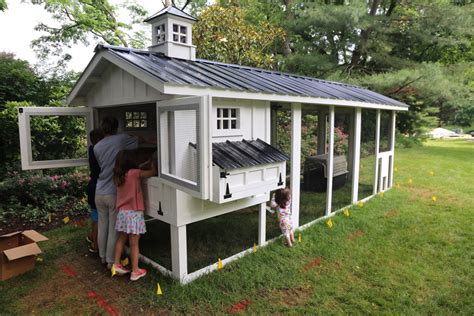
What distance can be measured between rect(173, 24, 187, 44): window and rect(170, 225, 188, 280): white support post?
2.61 meters

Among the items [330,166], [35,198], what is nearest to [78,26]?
[35,198]

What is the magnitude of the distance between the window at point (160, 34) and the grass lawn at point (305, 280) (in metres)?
3.01

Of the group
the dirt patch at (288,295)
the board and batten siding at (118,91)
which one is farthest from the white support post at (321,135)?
the board and batten siding at (118,91)

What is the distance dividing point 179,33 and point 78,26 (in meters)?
13.2

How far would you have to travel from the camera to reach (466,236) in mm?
4867

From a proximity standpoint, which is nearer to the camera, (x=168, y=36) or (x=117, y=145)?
(x=117, y=145)

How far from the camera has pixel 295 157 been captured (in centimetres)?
486

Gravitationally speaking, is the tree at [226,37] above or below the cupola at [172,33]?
above

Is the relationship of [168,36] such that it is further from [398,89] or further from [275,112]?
[398,89]

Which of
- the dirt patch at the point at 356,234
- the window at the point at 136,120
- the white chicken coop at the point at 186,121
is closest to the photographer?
the white chicken coop at the point at 186,121

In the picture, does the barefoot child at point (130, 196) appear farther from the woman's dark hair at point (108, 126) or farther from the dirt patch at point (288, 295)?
the dirt patch at point (288, 295)

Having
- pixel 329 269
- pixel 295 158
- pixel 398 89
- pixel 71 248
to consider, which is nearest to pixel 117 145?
pixel 71 248

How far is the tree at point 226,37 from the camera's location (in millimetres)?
10680

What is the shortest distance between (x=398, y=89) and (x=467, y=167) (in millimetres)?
3853
